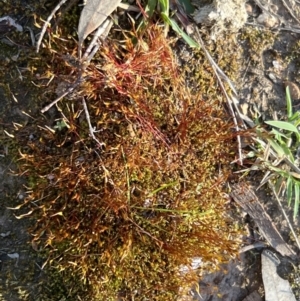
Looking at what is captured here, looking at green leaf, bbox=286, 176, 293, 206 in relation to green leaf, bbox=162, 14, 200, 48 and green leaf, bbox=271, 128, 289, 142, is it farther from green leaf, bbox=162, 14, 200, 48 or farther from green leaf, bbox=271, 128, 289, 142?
green leaf, bbox=162, 14, 200, 48

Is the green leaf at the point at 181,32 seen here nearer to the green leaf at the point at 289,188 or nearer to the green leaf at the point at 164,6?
the green leaf at the point at 164,6

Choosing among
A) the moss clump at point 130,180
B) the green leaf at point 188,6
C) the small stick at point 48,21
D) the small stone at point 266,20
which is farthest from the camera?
the small stone at point 266,20

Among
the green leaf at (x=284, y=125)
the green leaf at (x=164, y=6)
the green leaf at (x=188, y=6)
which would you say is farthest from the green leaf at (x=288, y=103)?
the green leaf at (x=164, y=6)

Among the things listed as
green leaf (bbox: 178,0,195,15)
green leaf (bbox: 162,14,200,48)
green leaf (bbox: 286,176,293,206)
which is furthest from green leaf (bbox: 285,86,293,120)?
green leaf (bbox: 178,0,195,15)

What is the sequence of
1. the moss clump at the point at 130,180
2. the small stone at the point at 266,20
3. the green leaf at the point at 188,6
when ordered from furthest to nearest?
1. the small stone at the point at 266,20
2. the green leaf at the point at 188,6
3. the moss clump at the point at 130,180

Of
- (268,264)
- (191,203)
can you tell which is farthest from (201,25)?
(268,264)

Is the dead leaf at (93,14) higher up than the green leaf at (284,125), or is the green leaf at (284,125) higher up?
the dead leaf at (93,14)

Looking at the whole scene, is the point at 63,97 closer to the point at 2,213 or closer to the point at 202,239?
the point at 2,213
